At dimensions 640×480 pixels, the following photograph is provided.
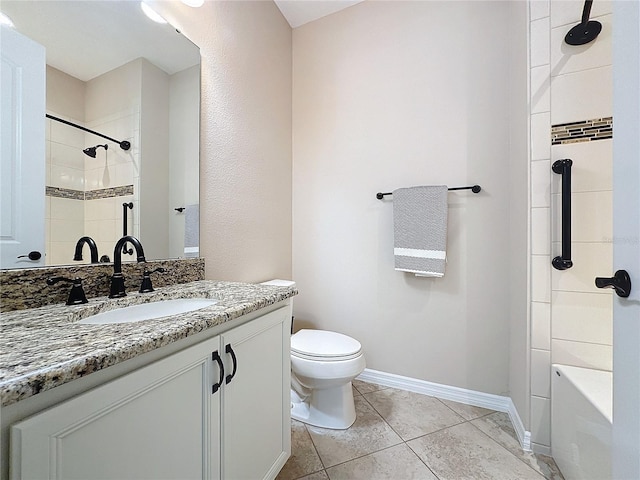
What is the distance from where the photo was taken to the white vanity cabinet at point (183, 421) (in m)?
0.47

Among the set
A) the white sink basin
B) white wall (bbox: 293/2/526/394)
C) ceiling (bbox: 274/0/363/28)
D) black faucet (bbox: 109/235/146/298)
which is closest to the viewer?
the white sink basin

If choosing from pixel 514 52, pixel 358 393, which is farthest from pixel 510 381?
pixel 514 52

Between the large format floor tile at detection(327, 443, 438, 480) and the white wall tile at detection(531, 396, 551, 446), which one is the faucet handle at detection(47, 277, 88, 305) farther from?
the white wall tile at detection(531, 396, 551, 446)

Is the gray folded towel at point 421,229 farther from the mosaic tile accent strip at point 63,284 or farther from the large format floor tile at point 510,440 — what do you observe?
the mosaic tile accent strip at point 63,284

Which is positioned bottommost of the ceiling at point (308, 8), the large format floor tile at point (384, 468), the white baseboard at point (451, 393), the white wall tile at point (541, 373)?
the large format floor tile at point (384, 468)

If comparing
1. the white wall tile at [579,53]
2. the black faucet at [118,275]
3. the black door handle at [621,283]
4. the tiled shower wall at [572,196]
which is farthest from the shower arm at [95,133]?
the white wall tile at [579,53]

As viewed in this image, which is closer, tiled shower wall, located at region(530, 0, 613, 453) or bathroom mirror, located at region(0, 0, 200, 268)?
bathroom mirror, located at region(0, 0, 200, 268)

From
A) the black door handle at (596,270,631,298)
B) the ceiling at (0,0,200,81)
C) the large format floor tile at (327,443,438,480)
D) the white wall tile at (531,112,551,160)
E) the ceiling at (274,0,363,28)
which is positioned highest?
the ceiling at (274,0,363,28)

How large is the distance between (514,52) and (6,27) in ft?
7.11

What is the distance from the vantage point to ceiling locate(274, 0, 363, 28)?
2029 millimetres

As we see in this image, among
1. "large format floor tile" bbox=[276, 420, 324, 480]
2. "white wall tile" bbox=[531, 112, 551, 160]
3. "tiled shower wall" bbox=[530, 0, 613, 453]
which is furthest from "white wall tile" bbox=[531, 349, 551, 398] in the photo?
"large format floor tile" bbox=[276, 420, 324, 480]

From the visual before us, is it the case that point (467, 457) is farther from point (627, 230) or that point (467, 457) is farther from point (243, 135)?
point (243, 135)

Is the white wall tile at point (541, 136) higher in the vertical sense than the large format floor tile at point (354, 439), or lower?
higher

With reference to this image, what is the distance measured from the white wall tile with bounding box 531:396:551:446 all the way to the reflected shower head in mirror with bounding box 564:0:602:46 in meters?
1.63
